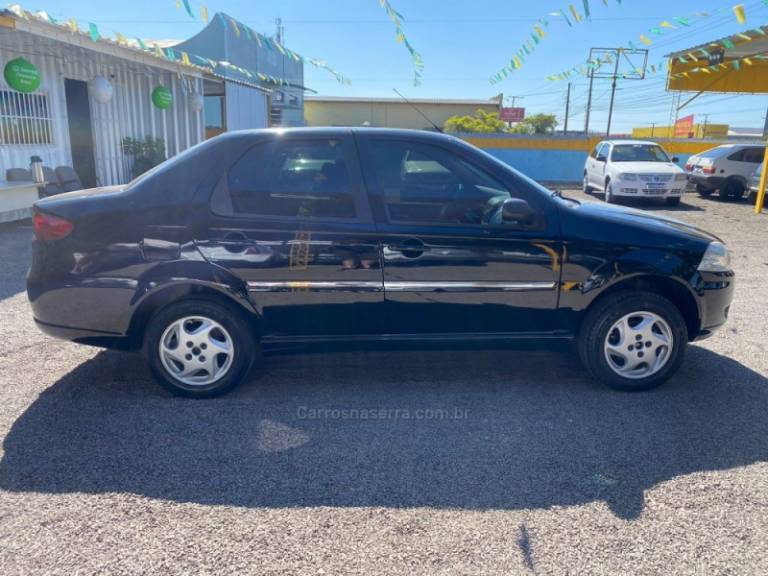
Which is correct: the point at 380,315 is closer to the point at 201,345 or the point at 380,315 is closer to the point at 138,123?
the point at 201,345

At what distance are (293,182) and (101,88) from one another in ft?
33.3

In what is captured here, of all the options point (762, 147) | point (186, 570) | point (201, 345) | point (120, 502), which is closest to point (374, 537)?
point (186, 570)

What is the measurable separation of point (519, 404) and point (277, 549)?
193 centimetres

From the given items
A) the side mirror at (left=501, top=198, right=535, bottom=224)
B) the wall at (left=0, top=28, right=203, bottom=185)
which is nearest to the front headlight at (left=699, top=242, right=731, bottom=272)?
the side mirror at (left=501, top=198, right=535, bottom=224)

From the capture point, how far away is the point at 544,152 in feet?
76.2

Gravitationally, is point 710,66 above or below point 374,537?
above

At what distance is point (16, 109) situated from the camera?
10.3m

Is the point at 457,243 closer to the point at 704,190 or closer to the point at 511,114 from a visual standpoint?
the point at 704,190

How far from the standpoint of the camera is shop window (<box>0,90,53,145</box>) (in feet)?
32.7

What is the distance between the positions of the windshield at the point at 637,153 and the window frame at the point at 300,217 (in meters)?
14.2

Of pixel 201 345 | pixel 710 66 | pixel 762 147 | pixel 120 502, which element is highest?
pixel 710 66

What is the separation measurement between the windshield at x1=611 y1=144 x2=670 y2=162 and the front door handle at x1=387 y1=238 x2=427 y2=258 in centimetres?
1420

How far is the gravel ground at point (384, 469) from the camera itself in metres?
2.52

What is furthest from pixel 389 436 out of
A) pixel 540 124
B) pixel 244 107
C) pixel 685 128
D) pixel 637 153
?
pixel 685 128
